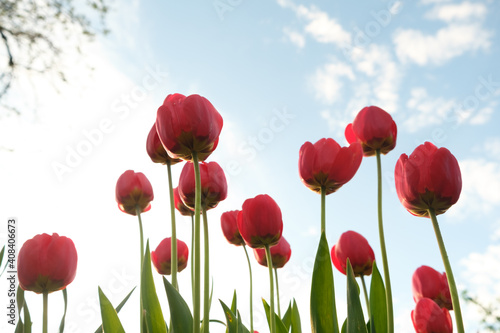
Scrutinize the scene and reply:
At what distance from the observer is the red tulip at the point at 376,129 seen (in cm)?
148

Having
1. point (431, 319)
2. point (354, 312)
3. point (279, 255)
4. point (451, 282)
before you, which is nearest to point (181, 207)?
point (279, 255)

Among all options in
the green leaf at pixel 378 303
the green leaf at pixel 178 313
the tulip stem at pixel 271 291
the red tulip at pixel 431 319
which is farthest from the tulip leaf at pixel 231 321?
the red tulip at pixel 431 319

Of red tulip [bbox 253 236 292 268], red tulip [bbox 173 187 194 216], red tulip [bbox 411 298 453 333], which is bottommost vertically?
red tulip [bbox 411 298 453 333]

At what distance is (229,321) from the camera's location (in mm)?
1246

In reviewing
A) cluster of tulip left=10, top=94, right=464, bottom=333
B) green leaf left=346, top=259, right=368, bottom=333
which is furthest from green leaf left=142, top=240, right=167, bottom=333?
green leaf left=346, top=259, right=368, bottom=333

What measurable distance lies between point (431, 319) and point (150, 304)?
2.62 ft

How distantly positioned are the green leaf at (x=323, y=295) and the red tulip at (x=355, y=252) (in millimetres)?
367

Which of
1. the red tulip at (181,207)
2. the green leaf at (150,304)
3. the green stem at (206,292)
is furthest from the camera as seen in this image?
the red tulip at (181,207)

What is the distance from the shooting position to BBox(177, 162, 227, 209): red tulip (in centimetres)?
129

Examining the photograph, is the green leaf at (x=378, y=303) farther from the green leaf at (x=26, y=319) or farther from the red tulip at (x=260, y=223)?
the green leaf at (x=26, y=319)

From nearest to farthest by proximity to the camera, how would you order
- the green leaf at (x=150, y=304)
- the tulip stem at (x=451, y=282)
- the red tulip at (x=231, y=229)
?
the tulip stem at (x=451, y=282)
the green leaf at (x=150, y=304)
the red tulip at (x=231, y=229)

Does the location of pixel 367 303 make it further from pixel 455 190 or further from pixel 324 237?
pixel 455 190

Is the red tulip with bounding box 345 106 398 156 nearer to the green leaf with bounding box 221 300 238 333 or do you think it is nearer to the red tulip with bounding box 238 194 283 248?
the red tulip with bounding box 238 194 283 248

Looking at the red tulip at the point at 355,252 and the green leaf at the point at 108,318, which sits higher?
the red tulip at the point at 355,252
